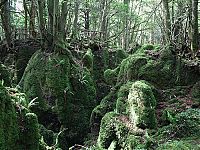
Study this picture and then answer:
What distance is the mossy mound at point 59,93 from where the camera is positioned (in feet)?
39.8

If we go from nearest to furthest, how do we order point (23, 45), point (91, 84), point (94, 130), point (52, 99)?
point (94, 130)
point (52, 99)
point (91, 84)
point (23, 45)

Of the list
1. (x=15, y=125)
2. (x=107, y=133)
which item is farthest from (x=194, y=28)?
(x=15, y=125)

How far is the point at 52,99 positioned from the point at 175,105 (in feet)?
16.7

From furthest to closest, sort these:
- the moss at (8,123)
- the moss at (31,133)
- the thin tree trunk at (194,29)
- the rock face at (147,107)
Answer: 1. the thin tree trunk at (194,29)
2. the rock face at (147,107)
3. the moss at (31,133)
4. the moss at (8,123)

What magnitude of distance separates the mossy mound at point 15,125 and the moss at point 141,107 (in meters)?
3.61

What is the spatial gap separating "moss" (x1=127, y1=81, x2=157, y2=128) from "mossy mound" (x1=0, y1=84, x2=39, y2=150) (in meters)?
3.61

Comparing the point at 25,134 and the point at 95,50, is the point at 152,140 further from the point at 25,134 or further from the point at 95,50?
the point at 95,50

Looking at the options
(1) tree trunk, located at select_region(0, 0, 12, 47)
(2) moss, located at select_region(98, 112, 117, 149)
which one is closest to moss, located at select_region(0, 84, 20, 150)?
(2) moss, located at select_region(98, 112, 117, 149)

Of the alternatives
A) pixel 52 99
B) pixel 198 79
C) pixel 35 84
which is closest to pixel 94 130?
pixel 52 99

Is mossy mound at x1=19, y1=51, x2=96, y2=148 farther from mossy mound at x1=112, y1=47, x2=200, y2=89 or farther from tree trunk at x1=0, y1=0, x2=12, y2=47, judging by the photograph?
mossy mound at x1=112, y1=47, x2=200, y2=89

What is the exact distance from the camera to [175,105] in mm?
9328

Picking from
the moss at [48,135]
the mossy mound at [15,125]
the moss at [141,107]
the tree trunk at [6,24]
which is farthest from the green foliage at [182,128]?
the tree trunk at [6,24]

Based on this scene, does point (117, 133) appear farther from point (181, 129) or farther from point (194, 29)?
point (194, 29)

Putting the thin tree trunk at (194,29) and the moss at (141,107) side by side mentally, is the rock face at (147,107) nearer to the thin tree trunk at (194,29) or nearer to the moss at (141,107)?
the moss at (141,107)
